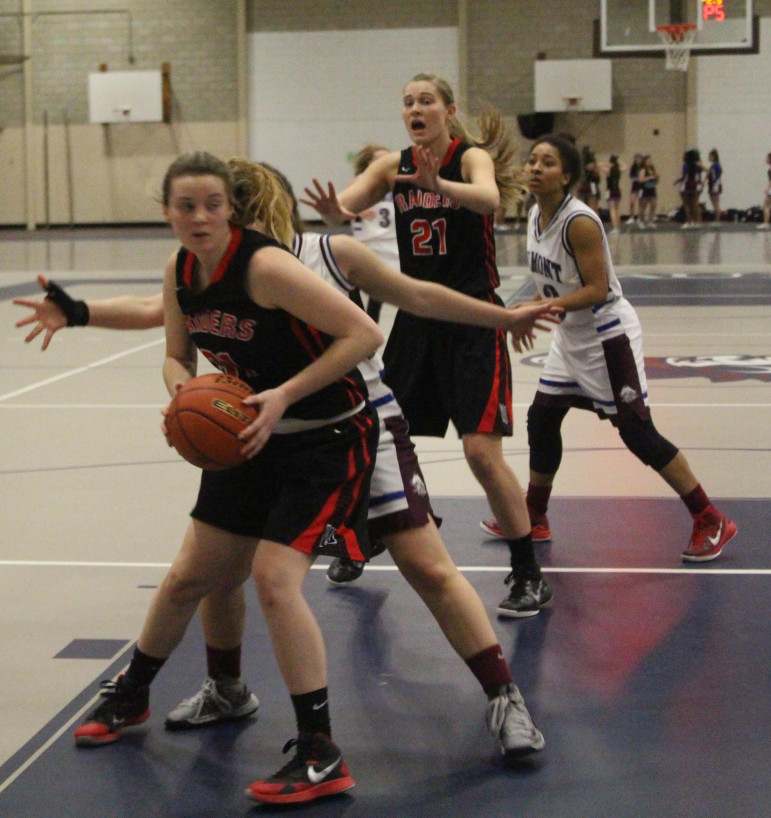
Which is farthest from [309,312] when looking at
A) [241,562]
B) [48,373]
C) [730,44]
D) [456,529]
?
[730,44]

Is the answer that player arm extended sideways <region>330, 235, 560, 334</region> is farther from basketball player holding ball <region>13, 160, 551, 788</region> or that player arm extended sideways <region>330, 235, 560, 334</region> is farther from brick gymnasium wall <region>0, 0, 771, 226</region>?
brick gymnasium wall <region>0, 0, 771, 226</region>

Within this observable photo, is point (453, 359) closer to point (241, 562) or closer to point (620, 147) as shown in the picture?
point (241, 562)

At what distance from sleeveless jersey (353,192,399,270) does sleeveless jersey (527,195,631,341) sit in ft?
14.5

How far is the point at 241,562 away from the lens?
2.88 meters

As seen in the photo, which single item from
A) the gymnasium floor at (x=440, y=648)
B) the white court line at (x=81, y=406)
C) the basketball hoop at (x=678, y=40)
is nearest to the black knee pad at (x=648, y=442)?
the gymnasium floor at (x=440, y=648)

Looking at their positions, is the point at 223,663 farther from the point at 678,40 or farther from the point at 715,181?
the point at 715,181

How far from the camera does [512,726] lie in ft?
9.32

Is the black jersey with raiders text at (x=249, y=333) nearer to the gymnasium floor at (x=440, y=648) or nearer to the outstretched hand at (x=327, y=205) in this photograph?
the gymnasium floor at (x=440, y=648)

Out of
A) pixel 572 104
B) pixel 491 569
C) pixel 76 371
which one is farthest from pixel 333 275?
pixel 572 104

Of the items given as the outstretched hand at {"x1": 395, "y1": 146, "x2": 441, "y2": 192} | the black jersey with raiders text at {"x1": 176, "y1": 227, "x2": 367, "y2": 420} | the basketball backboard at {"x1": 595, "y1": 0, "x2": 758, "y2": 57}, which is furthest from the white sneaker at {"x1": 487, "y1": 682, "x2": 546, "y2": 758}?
the basketball backboard at {"x1": 595, "y1": 0, "x2": 758, "y2": 57}

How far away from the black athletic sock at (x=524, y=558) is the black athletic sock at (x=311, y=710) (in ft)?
4.58

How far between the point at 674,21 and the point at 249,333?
61.9 ft

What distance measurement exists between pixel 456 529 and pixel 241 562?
2.17 m

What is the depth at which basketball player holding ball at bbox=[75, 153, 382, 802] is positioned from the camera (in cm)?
262
